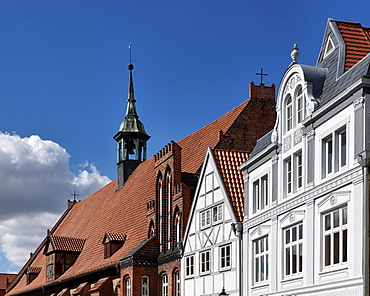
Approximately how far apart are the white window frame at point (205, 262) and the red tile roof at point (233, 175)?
2.81 m

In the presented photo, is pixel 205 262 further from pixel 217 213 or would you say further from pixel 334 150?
pixel 334 150

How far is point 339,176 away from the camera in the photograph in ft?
68.3

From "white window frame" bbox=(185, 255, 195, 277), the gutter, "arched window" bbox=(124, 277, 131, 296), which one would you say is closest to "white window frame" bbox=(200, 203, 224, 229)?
"white window frame" bbox=(185, 255, 195, 277)

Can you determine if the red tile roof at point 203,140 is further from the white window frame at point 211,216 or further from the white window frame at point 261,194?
the white window frame at point 261,194

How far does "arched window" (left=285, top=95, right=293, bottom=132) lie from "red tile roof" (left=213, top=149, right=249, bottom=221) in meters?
5.57

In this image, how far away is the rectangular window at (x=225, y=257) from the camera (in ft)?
97.8

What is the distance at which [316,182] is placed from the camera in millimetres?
22453

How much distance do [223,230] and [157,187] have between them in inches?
379

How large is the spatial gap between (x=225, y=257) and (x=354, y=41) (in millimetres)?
10558

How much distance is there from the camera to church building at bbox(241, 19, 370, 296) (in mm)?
19812

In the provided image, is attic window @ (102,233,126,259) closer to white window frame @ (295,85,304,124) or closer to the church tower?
the church tower

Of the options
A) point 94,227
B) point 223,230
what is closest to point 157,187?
point 223,230

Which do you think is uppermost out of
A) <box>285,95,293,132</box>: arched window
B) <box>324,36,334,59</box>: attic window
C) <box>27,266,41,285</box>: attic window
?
<box>324,36,334,59</box>: attic window

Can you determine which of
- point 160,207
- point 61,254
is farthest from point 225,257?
point 61,254
